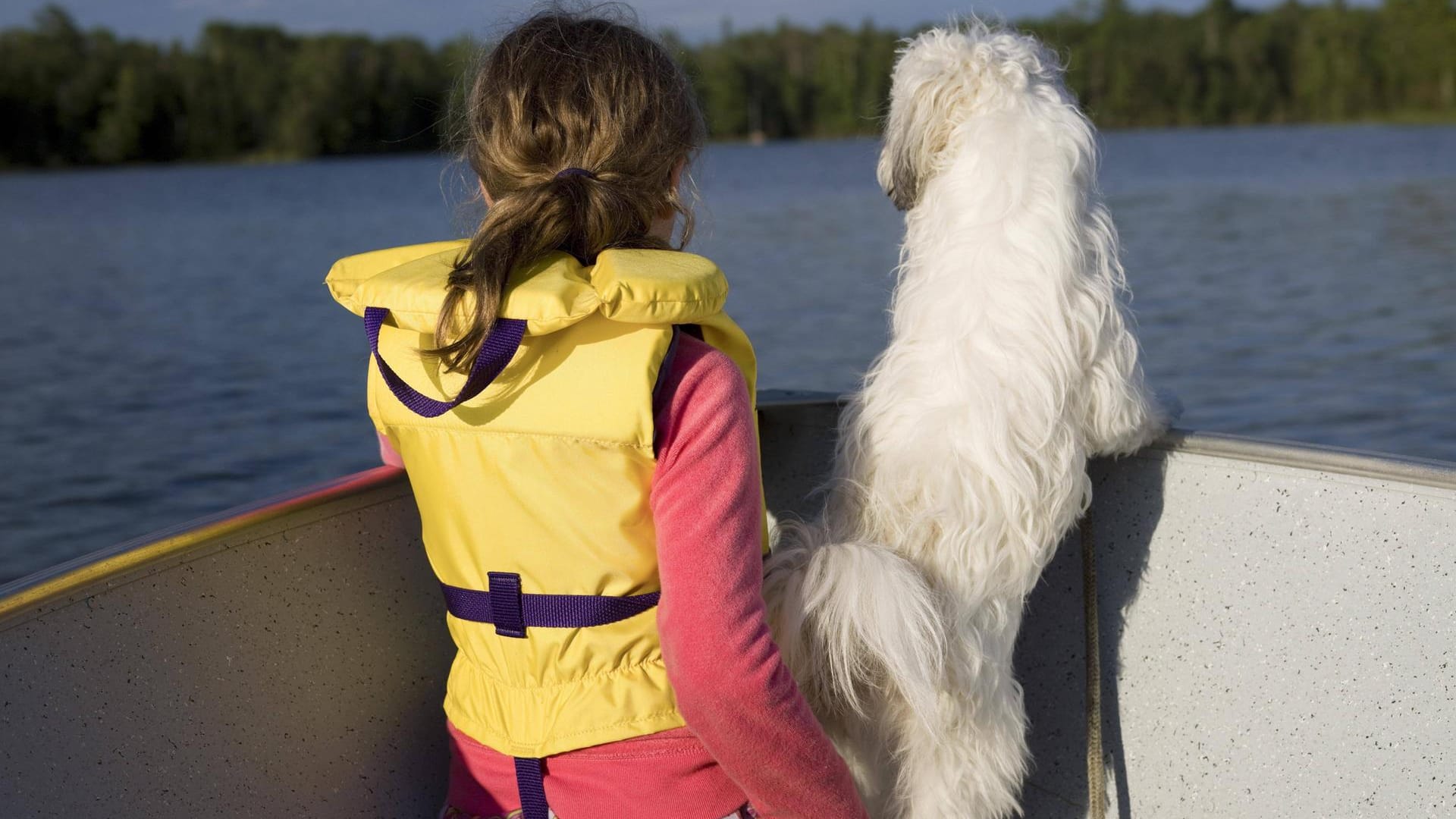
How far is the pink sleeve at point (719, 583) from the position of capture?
1398 mm

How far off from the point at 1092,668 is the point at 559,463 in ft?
3.80

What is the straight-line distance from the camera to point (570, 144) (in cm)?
155

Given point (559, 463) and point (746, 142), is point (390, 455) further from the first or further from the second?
point (746, 142)

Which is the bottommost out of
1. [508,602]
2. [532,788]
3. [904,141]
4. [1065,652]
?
[1065,652]

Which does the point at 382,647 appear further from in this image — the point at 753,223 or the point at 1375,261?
the point at 753,223

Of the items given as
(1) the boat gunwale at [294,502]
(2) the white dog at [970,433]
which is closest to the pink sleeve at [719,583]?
(2) the white dog at [970,433]

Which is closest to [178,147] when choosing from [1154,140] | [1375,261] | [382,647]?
[1154,140]

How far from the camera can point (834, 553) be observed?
175 centimetres

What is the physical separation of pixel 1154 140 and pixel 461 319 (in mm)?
49886

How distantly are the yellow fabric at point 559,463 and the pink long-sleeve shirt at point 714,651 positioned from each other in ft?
0.11

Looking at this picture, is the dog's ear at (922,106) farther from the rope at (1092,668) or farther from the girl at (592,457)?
the rope at (1092,668)

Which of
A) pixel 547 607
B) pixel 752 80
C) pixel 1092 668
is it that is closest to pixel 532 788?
pixel 547 607

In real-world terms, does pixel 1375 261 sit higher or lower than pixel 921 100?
lower

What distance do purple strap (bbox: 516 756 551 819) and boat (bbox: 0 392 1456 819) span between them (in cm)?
51
